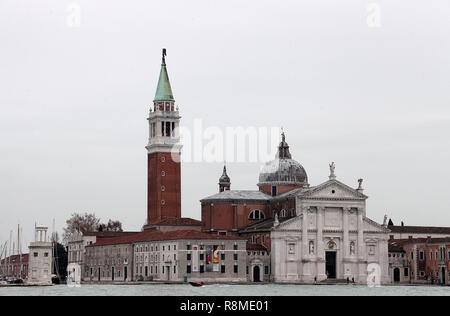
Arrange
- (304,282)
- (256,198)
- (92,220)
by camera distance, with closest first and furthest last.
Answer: (304,282)
(256,198)
(92,220)

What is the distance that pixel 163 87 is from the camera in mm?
116562

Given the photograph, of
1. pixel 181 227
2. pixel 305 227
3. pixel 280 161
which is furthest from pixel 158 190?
pixel 305 227

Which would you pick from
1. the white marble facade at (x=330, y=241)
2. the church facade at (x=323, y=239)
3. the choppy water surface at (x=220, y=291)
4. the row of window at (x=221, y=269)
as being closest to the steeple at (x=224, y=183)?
the church facade at (x=323, y=239)

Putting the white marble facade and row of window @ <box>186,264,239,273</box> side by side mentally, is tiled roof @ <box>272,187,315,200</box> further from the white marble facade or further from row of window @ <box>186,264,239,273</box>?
row of window @ <box>186,264,239,273</box>

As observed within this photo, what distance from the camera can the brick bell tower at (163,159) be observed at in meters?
115

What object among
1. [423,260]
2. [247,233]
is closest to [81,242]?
[247,233]

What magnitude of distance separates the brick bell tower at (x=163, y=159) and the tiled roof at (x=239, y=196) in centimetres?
589

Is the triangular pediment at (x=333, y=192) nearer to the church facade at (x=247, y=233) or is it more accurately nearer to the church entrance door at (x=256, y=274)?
the church facade at (x=247, y=233)

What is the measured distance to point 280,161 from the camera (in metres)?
114

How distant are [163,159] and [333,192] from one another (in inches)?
823

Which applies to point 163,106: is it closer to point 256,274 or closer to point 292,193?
point 292,193

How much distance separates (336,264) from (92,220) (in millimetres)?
43273
